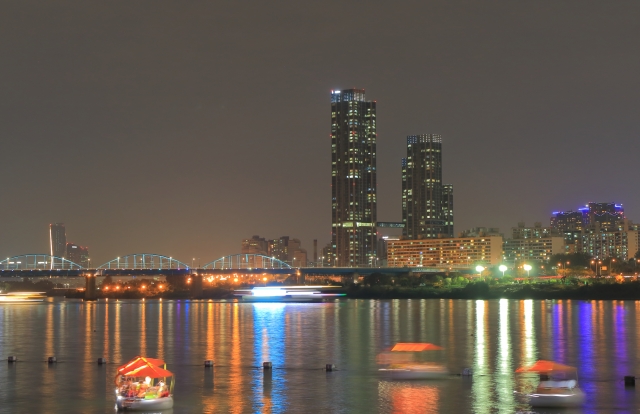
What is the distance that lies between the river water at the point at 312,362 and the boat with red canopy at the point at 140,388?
101 cm

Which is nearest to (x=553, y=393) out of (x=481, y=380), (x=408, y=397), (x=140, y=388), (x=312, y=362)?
(x=408, y=397)

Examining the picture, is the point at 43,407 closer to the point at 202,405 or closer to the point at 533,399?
the point at 202,405

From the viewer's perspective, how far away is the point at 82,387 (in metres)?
43.4

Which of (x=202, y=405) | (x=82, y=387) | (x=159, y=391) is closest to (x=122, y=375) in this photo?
(x=159, y=391)

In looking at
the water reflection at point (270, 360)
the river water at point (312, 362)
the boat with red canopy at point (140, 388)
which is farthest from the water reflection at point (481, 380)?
the boat with red canopy at point (140, 388)

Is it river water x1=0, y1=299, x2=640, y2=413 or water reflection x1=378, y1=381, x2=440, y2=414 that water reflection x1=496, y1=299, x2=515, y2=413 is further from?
water reflection x1=378, y1=381, x2=440, y2=414

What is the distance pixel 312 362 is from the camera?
183 feet

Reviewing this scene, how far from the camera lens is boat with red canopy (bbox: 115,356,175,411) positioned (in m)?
35.2

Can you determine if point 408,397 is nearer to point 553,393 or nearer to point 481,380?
point 553,393

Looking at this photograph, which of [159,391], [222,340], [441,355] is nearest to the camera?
[159,391]

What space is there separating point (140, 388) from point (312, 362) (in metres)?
21.6

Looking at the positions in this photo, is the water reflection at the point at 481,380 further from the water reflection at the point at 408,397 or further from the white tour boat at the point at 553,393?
the white tour boat at the point at 553,393

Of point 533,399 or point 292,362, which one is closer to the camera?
point 533,399

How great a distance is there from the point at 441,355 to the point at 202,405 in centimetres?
2640
